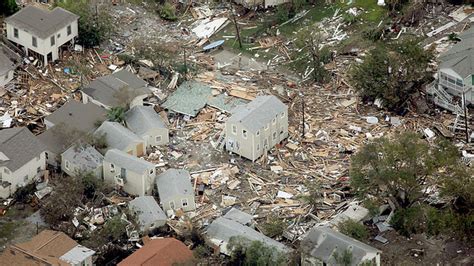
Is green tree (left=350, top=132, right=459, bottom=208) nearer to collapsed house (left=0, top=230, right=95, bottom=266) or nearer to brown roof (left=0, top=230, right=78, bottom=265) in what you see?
collapsed house (left=0, top=230, right=95, bottom=266)

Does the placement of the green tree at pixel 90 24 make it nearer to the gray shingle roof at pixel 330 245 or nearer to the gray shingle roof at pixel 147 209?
the gray shingle roof at pixel 147 209

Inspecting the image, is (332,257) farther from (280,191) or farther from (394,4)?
(394,4)

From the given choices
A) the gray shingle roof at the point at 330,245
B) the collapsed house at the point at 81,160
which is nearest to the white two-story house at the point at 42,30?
the collapsed house at the point at 81,160

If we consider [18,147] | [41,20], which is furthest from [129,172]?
[41,20]

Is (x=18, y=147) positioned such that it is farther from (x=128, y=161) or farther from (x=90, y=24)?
(x=90, y=24)

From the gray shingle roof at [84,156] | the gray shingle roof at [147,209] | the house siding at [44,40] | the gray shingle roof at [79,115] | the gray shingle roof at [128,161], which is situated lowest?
the gray shingle roof at [147,209]

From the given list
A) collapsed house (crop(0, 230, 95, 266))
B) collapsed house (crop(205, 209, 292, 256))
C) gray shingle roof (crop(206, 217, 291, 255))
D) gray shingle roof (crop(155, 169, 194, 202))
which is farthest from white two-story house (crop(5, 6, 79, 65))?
gray shingle roof (crop(206, 217, 291, 255))

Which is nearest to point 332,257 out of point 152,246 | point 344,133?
point 152,246

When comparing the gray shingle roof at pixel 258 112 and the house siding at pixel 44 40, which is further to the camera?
the house siding at pixel 44 40
